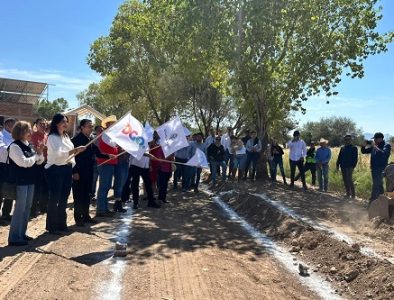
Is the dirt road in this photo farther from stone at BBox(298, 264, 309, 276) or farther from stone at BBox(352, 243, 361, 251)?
stone at BBox(352, 243, 361, 251)

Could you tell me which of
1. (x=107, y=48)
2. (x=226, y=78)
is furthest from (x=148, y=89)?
(x=226, y=78)

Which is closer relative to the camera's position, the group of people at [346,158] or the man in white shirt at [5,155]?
the man in white shirt at [5,155]

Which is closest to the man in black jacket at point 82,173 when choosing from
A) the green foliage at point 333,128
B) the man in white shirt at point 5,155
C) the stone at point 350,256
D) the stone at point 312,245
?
the man in white shirt at point 5,155

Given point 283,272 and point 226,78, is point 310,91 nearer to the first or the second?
point 226,78

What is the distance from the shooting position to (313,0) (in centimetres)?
1631

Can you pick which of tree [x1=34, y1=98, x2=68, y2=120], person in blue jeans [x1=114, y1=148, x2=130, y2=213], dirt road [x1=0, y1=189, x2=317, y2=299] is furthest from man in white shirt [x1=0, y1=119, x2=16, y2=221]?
tree [x1=34, y1=98, x2=68, y2=120]

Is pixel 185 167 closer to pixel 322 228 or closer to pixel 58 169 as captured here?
pixel 322 228

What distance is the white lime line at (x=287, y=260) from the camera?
5.75 meters

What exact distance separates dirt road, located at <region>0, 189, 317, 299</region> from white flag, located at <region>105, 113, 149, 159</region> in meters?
1.51

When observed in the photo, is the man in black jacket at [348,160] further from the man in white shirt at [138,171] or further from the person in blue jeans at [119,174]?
the person in blue jeans at [119,174]

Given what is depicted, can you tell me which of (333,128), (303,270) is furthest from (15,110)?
(333,128)

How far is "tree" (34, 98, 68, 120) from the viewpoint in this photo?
84.8 m

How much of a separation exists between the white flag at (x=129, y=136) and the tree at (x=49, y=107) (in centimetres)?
7405

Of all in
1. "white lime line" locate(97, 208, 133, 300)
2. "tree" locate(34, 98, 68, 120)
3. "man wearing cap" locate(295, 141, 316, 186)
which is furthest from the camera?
"tree" locate(34, 98, 68, 120)
